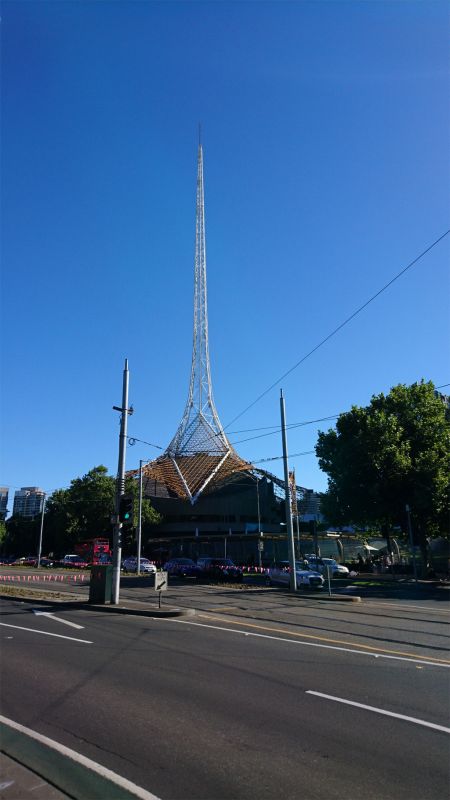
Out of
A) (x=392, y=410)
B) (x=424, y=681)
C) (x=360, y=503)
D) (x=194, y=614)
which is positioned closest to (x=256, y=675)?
(x=424, y=681)

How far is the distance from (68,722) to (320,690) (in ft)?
11.3

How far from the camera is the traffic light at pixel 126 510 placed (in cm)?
1895

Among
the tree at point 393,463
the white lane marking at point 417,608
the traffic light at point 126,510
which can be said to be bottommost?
the white lane marking at point 417,608

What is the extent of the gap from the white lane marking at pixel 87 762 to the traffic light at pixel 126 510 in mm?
12535

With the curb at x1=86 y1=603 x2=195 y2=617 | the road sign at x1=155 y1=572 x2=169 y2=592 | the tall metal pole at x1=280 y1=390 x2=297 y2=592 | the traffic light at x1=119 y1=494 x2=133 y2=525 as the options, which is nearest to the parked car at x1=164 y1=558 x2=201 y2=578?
the tall metal pole at x1=280 y1=390 x2=297 y2=592

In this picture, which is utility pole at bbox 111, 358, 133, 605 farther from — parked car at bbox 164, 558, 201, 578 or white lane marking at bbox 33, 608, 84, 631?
parked car at bbox 164, 558, 201, 578

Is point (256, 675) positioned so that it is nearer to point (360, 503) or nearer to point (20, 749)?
point (20, 749)

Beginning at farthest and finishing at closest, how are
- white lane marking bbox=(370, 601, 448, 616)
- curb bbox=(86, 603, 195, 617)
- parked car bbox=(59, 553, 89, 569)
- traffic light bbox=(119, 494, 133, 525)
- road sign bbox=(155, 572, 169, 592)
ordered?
parked car bbox=(59, 553, 89, 569)
traffic light bbox=(119, 494, 133, 525)
white lane marking bbox=(370, 601, 448, 616)
road sign bbox=(155, 572, 169, 592)
curb bbox=(86, 603, 195, 617)

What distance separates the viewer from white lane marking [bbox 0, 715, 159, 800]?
4551 millimetres

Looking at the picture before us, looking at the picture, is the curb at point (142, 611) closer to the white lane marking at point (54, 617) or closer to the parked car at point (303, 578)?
the white lane marking at point (54, 617)

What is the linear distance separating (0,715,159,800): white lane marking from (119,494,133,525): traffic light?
12535 mm

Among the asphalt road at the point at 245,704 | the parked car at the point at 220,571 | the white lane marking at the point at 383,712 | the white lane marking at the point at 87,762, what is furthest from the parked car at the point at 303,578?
the white lane marking at the point at 87,762

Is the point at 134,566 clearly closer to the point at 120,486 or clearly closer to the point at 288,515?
the point at 288,515

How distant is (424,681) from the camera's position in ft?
26.8
